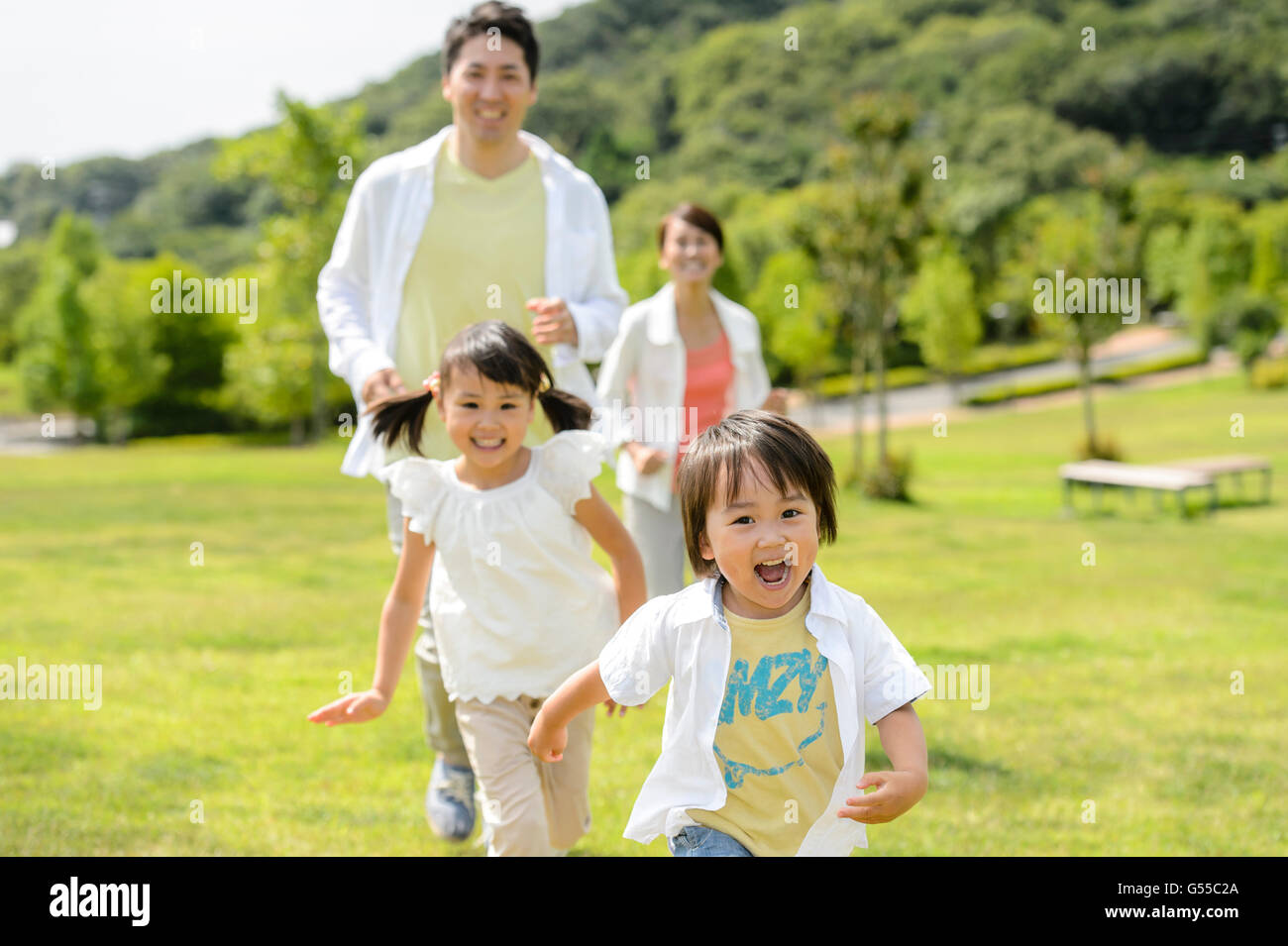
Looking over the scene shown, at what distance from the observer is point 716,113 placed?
120438mm

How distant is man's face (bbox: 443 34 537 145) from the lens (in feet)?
15.0

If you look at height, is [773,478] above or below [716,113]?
below

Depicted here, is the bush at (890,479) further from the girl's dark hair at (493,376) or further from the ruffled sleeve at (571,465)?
the ruffled sleeve at (571,465)

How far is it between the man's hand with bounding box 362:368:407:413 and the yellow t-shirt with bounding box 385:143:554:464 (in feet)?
0.95

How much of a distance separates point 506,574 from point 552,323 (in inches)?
38.0

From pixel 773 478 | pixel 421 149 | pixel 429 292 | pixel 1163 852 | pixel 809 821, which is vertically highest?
pixel 421 149

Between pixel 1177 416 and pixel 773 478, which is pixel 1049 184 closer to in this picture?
pixel 1177 416

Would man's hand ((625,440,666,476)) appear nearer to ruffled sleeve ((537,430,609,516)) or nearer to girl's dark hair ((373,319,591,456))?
girl's dark hair ((373,319,591,456))

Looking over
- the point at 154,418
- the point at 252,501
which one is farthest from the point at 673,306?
the point at 154,418

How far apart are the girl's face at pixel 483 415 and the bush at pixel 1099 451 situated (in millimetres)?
26542

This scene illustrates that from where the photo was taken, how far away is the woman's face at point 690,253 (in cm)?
A: 637

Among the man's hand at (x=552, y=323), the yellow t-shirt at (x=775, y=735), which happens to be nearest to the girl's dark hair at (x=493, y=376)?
the man's hand at (x=552, y=323)

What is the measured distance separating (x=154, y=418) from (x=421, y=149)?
53737 mm

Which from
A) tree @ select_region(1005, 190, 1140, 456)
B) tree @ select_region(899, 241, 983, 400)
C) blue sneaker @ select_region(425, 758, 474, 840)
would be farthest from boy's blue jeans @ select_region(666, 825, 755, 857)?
tree @ select_region(899, 241, 983, 400)
